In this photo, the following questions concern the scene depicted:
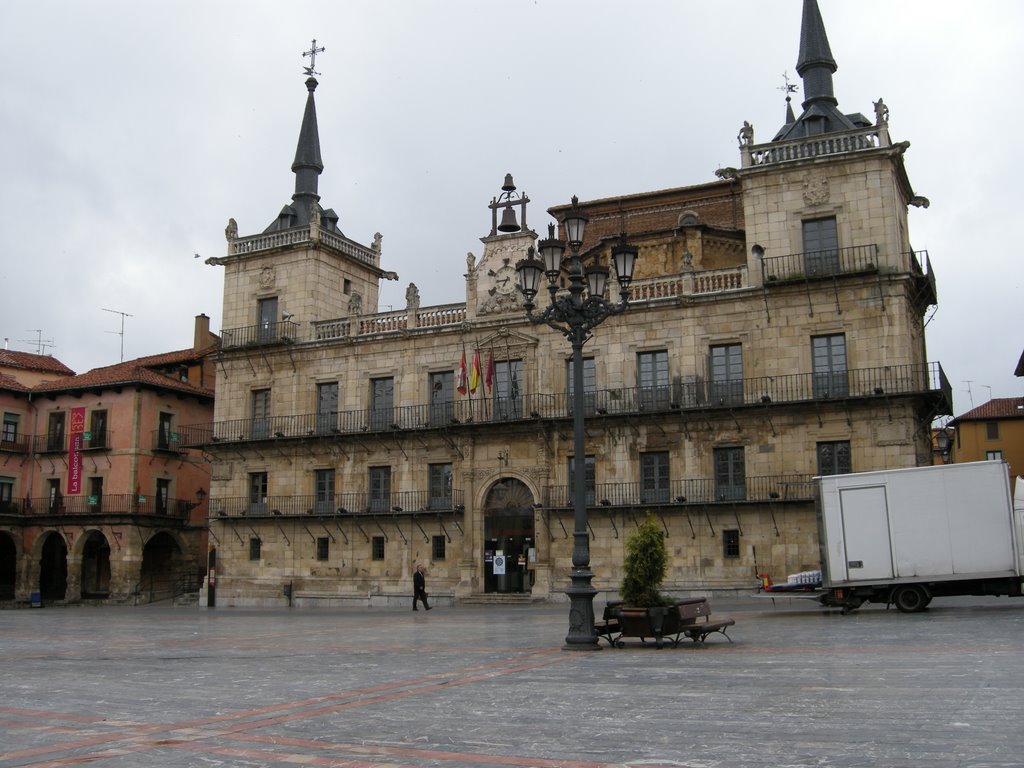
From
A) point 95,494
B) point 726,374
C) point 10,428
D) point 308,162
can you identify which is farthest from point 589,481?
point 10,428

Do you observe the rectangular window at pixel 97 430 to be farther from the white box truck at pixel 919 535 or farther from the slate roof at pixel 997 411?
the slate roof at pixel 997 411

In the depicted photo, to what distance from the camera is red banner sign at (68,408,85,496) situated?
1812 inches

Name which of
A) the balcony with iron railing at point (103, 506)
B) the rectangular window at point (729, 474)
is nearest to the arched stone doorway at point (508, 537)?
the rectangular window at point (729, 474)

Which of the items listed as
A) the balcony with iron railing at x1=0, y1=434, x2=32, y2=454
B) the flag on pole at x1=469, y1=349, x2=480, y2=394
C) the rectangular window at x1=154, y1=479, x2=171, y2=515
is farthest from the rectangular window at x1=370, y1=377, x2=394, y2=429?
the balcony with iron railing at x1=0, y1=434, x2=32, y2=454

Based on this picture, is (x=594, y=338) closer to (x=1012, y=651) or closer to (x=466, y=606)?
(x=466, y=606)

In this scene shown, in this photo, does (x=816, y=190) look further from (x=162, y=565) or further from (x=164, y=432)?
(x=162, y=565)

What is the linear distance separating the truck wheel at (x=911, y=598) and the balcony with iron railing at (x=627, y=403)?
9.44 m

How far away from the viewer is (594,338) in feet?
114

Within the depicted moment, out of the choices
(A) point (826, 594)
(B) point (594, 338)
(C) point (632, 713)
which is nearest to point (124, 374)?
(B) point (594, 338)

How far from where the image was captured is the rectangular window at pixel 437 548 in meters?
36.3

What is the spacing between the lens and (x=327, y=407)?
39.8m

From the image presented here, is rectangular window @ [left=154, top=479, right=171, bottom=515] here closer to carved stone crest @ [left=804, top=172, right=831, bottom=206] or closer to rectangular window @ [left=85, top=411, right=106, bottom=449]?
rectangular window @ [left=85, top=411, right=106, bottom=449]

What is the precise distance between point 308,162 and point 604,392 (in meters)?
19.7

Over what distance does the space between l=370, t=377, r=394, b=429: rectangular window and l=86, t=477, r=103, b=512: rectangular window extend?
1557 cm
